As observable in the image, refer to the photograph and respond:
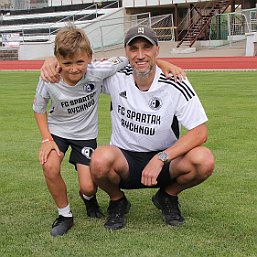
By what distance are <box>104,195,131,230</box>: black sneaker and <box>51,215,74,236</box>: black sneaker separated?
260 mm

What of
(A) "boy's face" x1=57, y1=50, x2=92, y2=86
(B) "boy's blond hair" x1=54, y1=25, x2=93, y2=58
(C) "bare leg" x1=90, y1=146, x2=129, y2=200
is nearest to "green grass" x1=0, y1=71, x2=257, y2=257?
(C) "bare leg" x1=90, y1=146, x2=129, y2=200

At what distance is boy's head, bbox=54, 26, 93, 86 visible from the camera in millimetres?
4246

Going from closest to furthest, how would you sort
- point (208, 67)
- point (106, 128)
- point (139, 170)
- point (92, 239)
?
1. point (92, 239)
2. point (139, 170)
3. point (106, 128)
4. point (208, 67)

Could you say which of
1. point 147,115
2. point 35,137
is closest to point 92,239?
point 147,115

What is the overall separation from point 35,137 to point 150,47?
4.41 metres

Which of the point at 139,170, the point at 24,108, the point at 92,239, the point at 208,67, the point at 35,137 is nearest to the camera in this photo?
the point at 92,239

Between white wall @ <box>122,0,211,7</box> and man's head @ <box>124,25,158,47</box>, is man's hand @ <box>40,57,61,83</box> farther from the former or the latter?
white wall @ <box>122,0,211,7</box>

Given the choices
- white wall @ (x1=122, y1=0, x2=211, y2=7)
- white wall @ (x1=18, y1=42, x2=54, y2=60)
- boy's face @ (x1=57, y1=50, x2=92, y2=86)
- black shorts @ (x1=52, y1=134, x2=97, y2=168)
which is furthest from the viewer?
white wall @ (x1=122, y1=0, x2=211, y2=7)

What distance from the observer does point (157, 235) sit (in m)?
4.20

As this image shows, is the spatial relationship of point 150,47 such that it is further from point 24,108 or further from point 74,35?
point 24,108

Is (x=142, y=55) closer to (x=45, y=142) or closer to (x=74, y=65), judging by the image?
(x=74, y=65)

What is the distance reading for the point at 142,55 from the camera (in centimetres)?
427

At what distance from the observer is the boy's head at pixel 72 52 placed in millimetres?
4246

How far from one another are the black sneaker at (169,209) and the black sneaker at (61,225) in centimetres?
68
